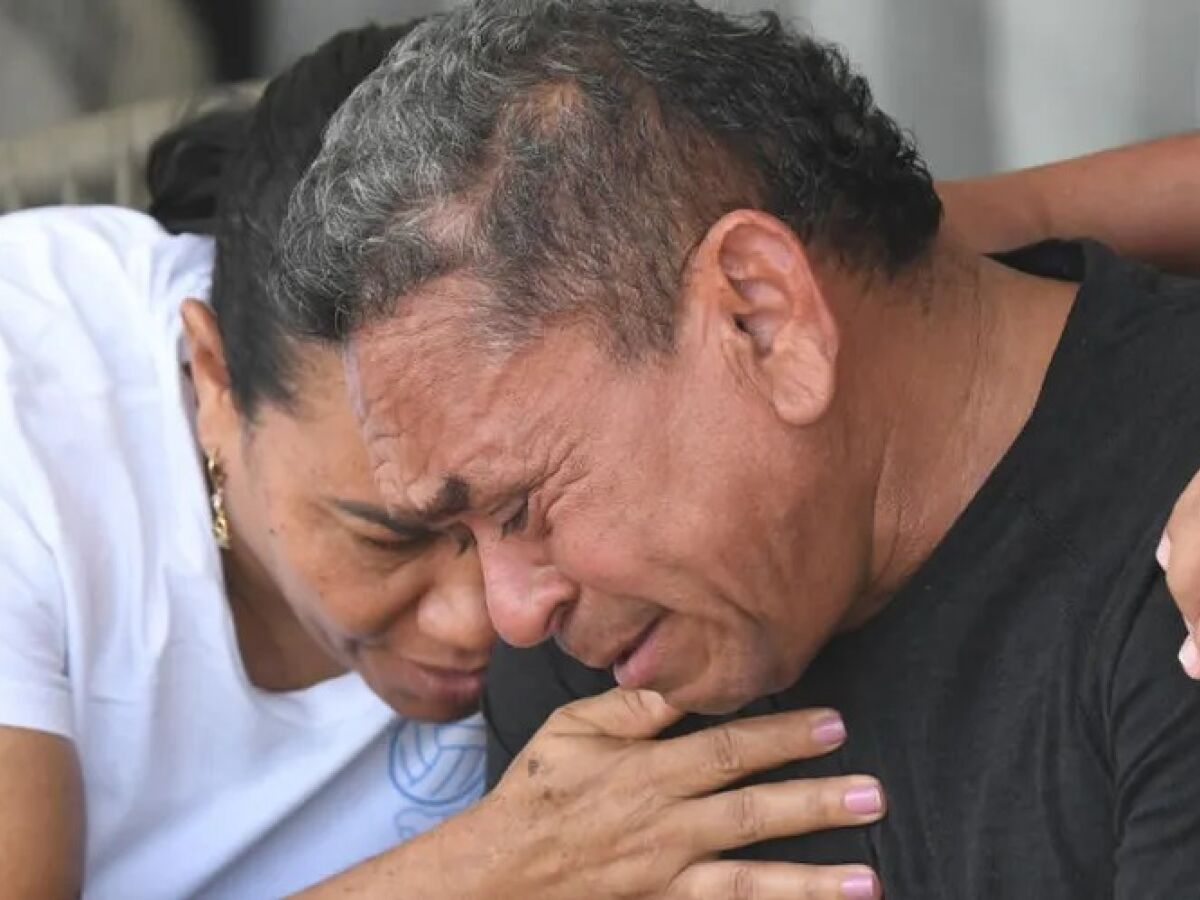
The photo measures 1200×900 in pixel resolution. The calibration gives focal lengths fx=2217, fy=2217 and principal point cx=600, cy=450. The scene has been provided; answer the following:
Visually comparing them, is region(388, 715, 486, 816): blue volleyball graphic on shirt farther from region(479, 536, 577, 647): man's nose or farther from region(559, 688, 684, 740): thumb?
region(479, 536, 577, 647): man's nose

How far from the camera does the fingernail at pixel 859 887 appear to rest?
1.50 m

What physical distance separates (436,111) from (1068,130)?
51.6 inches

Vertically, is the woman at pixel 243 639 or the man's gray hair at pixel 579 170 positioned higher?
the man's gray hair at pixel 579 170

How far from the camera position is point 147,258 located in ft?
6.72

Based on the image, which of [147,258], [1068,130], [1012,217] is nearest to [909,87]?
[1068,130]

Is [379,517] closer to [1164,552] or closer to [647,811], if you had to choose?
[647,811]

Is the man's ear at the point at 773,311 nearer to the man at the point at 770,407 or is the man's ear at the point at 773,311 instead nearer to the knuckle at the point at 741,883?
the man at the point at 770,407

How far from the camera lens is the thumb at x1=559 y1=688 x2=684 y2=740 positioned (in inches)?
65.8

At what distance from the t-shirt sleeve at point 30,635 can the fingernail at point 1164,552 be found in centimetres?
95

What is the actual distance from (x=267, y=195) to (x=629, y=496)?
581mm

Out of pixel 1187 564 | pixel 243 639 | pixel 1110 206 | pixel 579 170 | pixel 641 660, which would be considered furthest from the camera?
pixel 243 639

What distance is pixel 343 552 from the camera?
1813 mm

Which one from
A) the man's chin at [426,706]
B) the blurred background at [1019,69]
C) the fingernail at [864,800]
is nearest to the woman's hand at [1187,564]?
the fingernail at [864,800]

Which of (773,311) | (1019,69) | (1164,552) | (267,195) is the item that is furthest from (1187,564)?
(1019,69)
